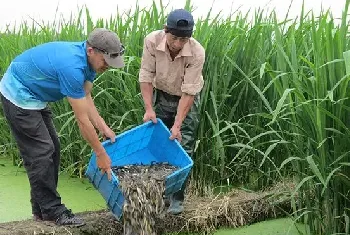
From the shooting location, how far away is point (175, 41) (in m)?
3.09

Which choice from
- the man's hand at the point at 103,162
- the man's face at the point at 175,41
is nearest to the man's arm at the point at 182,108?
the man's face at the point at 175,41

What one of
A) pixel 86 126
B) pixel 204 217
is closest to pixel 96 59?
pixel 86 126

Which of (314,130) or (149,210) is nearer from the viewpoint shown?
(314,130)

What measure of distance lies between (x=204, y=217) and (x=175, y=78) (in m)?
0.72

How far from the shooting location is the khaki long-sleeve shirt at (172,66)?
3186 mm

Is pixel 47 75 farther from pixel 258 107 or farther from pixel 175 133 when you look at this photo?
pixel 258 107

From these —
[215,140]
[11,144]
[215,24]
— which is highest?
[215,24]

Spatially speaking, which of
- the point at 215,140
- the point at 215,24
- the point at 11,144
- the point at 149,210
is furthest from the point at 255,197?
the point at 11,144

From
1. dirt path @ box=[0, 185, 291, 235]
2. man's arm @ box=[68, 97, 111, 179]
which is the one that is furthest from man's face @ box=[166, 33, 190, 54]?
dirt path @ box=[0, 185, 291, 235]

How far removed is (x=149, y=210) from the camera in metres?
3.07

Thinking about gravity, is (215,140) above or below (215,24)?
below

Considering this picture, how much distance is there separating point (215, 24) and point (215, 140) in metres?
0.72

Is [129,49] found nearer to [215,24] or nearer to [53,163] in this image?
[215,24]

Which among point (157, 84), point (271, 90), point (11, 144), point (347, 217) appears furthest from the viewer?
point (11, 144)
